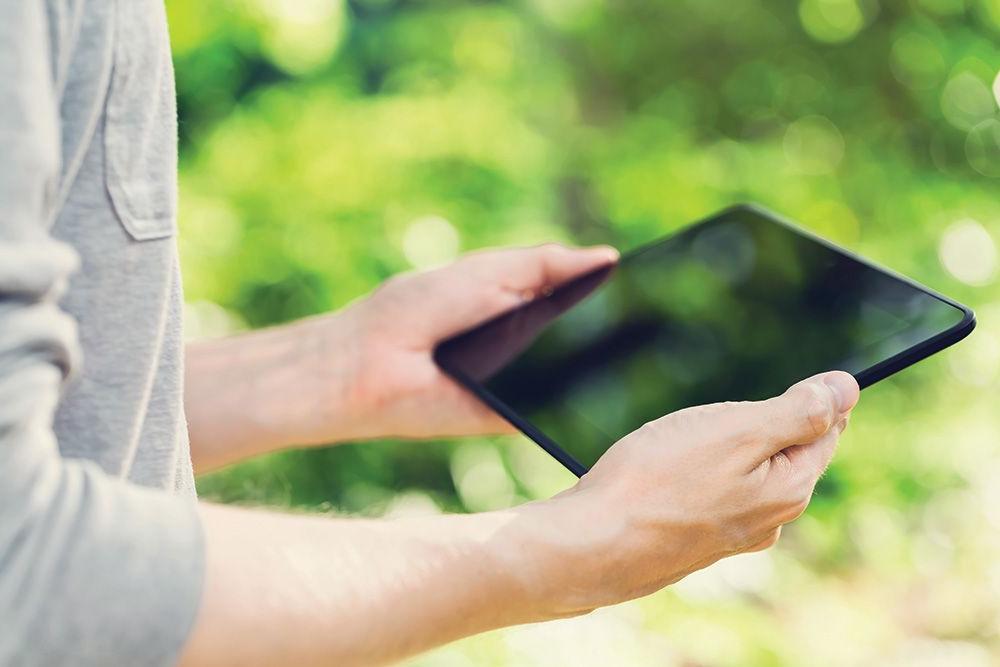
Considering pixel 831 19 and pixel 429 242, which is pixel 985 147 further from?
pixel 429 242

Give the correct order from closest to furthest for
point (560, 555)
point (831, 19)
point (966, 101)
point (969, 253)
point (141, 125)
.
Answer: point (141, 125), point (560, 555), point (969, 253), point (966, 101), point (831, 19)


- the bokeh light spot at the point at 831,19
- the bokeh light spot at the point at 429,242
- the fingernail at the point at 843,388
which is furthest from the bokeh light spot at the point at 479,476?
the fingernail at the point at 843,388

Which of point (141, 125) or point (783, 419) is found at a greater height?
point (141, 125)

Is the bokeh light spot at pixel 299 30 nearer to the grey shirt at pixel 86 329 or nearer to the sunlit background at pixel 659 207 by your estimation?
the sunlit background at pixel 659 207

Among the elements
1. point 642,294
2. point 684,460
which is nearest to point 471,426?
point 642,294

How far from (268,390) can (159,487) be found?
467 millimetres

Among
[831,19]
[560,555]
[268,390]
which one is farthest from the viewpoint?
[831,19]

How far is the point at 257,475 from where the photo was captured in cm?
216

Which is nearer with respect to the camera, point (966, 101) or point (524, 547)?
point (524, 547)

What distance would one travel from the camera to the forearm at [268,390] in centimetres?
120

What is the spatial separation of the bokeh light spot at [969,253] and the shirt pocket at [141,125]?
1700 millimetres

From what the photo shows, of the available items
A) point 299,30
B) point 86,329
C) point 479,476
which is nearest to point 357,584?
point 86,329

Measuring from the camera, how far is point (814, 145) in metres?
2.27

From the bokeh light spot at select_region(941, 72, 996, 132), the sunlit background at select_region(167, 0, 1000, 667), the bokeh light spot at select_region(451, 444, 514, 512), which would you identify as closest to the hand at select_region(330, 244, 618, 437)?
the sunlit background at select_region(167, 0, 1000, 667)
